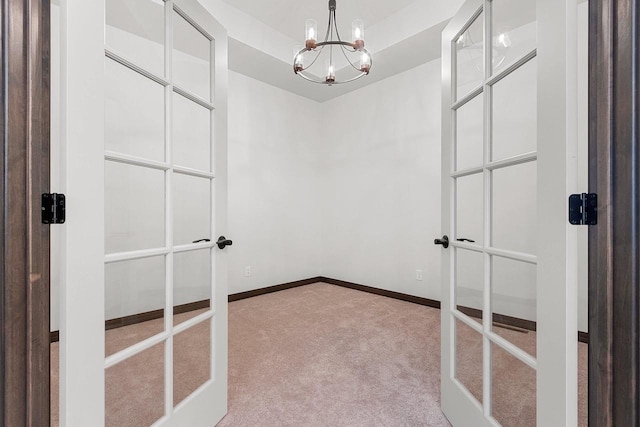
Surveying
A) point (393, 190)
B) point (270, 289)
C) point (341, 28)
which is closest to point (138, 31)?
point (341, 28)

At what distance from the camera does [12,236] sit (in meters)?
0.77

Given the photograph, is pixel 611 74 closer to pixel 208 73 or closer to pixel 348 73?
pixel 208 73

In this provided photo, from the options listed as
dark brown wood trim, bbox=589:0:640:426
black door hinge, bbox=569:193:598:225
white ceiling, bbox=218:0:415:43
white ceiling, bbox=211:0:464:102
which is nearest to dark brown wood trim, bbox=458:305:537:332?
dark brown wood trim, bbox=589:0:640:426

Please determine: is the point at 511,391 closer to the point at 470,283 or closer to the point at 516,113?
the point at 470,283

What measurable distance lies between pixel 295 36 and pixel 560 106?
321cm

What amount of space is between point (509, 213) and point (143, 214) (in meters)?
1.49

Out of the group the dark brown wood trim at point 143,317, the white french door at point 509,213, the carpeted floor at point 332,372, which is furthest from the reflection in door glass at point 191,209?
the white french door at point 509,213

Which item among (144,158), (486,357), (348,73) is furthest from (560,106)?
(348,73)

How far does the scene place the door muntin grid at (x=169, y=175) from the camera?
1.07 m

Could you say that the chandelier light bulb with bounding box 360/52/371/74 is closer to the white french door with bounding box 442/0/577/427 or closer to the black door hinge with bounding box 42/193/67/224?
the white french door with bounding box 442/0/577/427

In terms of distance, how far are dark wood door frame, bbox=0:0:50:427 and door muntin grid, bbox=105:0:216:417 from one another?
188 mm

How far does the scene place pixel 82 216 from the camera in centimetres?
89

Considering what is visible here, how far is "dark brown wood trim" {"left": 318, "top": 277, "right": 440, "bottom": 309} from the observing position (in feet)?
10.5

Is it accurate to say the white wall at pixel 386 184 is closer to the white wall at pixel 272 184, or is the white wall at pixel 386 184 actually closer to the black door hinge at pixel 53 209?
the white wall at pixel 272 184
